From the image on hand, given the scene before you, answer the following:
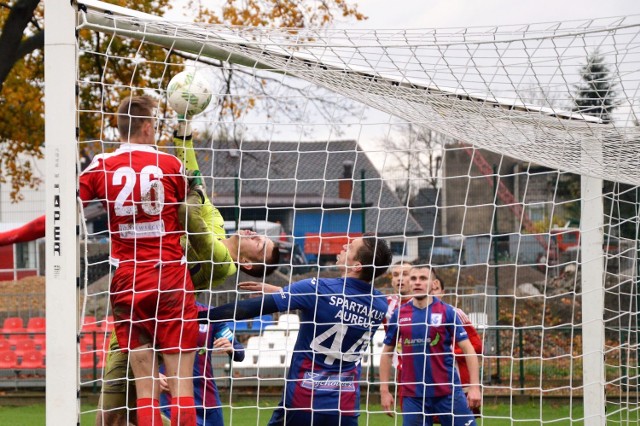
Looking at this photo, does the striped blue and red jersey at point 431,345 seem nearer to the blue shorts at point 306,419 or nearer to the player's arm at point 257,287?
the blue shorts at point 306,419

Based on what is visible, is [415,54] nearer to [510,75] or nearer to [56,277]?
[510,75]

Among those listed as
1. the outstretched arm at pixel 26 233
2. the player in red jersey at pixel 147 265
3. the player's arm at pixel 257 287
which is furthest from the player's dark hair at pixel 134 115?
the player's arm at pixel 257 287

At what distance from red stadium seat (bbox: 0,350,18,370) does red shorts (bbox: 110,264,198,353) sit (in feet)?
25.0

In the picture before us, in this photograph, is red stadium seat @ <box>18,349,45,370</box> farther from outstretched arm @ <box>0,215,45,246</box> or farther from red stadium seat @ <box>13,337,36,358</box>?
outstretched arm @ <box>0,215,45,246</box>

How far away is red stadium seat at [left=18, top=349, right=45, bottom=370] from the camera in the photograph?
11891mm

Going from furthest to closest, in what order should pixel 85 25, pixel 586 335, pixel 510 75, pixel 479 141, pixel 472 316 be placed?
1. pixel 472 316
2. pixel 586 335
3. pixel 479 141
4. pixel 510 75
5. pixel 85 25

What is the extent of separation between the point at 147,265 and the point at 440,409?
2.81 meters

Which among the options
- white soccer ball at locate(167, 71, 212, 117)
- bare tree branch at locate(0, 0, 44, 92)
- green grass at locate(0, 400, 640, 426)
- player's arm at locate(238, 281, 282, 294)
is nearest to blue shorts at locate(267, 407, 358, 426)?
player's arm at locate(238, 281, 282, 294)

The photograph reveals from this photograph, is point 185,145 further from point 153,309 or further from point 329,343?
point 329,343

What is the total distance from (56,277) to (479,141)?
2.79 m

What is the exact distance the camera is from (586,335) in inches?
243

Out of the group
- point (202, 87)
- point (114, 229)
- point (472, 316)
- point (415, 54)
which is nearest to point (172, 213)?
point (114, 229)

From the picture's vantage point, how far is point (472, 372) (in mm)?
6605

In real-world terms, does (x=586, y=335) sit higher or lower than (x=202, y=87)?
lower
